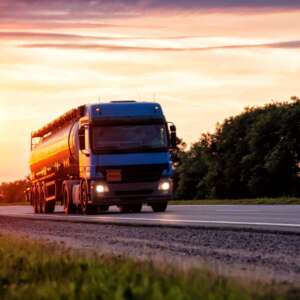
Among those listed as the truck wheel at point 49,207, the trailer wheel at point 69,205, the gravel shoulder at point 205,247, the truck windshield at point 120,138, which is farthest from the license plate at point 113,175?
the gravel shoulder at point 205,247

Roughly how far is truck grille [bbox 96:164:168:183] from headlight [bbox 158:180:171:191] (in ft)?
0.82

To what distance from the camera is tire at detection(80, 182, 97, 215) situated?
31.3 m

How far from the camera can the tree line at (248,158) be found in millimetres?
92750

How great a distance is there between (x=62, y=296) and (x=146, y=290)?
1.93 feet

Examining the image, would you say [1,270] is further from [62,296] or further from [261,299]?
[261,299]

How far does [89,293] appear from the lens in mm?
7273

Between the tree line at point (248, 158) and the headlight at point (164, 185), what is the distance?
56.8 metres

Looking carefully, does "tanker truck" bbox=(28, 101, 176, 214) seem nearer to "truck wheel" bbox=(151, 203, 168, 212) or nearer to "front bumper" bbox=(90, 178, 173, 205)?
"front bumper" bbox=(90, 178, 173, 205)

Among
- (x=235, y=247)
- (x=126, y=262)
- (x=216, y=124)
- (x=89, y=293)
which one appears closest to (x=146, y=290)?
(x=89, y=293)

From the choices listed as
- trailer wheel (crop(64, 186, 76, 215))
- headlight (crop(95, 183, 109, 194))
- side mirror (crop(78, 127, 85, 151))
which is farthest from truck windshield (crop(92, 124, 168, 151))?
trailer wheel (crop(64, 186, 76, 215))

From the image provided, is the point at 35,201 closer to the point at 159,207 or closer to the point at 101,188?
the point at 159,207

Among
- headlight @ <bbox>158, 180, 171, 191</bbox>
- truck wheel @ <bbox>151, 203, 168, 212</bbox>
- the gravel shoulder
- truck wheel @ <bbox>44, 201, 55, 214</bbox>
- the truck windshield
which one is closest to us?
the gravel shoulder

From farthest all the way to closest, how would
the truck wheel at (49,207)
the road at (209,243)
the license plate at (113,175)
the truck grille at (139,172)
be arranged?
the truck wheel at (49,207) < the license plate at (113,175) < the truck grille at (139,172) < the road at (209,243)

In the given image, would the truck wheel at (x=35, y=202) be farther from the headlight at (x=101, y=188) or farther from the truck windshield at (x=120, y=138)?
the truck windshield at (x=120, y=138)
